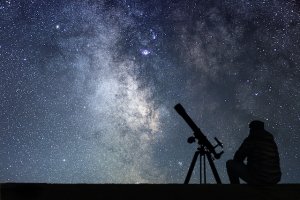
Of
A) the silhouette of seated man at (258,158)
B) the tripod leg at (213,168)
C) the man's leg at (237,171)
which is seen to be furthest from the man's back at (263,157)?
the tripod leg at (213,168)

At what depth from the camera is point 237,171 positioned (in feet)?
17.8

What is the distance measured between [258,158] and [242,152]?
36 cm

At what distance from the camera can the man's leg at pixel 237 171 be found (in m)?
5.20

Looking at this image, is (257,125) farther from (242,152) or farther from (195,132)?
(195,132)

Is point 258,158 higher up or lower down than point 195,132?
lower down

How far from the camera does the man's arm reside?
5224mm

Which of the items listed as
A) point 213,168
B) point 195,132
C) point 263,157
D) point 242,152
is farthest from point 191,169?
point 263,157
